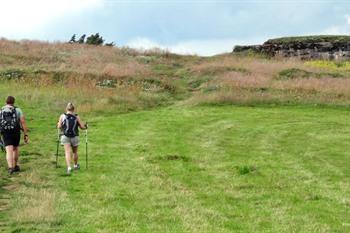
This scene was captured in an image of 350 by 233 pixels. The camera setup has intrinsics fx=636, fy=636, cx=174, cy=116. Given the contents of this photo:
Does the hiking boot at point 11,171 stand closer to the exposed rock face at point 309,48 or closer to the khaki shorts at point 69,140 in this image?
the khaki shorts at point 69,140

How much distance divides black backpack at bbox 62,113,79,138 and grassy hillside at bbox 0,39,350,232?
127cm

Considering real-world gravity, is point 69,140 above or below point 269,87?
below

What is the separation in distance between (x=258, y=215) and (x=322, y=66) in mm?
44238

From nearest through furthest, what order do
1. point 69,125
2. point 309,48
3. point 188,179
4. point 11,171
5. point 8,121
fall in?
point 188,179 < point 11,171 < point 8,121 < point 69,125 < point 309,48

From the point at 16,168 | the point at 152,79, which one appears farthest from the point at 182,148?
the point at 152,79

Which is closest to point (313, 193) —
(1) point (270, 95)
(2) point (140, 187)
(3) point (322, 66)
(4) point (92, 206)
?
(2) point (140, 187)

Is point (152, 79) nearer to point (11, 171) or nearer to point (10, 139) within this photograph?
point (10, 139)

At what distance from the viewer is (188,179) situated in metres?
18.7

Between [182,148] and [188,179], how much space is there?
5692mm

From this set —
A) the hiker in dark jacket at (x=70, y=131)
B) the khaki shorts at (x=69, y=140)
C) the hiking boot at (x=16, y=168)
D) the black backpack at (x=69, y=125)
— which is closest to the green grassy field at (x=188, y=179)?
the hiking boot at (x=16, y=168)

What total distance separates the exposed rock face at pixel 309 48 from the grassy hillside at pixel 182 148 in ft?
46.7

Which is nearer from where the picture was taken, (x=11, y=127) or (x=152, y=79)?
(x=11, y=127)

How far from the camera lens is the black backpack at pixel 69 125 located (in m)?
20.6

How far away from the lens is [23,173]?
19.8 m
